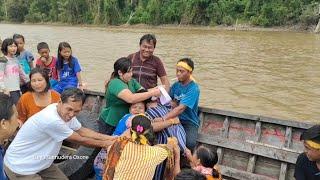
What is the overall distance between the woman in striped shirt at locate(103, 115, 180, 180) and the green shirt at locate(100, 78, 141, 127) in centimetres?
102

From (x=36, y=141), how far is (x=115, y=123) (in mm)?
1300

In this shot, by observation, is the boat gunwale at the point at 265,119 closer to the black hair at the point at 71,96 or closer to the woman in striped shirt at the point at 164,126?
the woman in striped shirt at the point at 164,126

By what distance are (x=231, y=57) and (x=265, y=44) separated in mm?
6720

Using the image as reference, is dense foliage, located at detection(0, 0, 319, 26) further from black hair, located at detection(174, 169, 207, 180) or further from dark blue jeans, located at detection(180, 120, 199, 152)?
black hair, located at detection(174, 169, 207, 180)

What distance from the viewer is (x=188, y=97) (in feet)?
14.9

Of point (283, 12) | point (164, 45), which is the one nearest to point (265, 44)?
point (164, 45)

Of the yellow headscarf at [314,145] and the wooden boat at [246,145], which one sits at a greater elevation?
the yellow headscarf at [314,145]

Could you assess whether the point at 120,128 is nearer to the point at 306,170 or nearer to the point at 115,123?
the point at 115,123

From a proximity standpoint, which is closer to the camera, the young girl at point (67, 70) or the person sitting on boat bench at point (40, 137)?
the person sitting on boat bench at point (40, 137)

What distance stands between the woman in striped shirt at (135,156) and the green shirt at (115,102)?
1.02 metres

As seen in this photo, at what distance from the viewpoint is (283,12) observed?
4028cm

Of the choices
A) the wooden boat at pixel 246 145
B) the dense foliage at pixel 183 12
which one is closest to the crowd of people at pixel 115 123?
the wooden boat at pixel 246 145

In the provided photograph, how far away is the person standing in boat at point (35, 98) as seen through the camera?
14.1 ft

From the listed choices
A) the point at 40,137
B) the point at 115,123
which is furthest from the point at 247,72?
the point at 40,137
